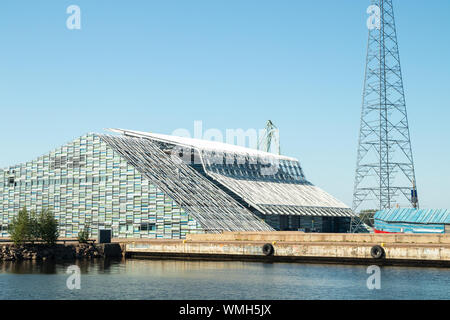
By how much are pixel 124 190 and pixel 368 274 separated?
2198 inches

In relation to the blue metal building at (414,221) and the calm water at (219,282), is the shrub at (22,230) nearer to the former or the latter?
the calm water at (219,282)

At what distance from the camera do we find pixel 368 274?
6656 centimetres

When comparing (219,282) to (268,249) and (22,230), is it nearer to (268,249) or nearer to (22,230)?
(268,249)

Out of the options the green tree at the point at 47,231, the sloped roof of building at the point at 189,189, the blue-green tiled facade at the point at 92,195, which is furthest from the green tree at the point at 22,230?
the sloped roof of building at the point at 189,189

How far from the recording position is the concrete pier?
76.1m

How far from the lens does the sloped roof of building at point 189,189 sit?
10555 centimetres

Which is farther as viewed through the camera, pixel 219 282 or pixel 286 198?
pixel 286 198

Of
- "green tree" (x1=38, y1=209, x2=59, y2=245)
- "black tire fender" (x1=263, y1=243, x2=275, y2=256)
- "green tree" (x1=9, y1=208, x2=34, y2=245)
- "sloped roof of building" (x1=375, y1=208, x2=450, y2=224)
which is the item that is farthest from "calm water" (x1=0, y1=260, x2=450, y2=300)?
"sloped roof of building" (x1=375, y1=208, x2=450, y2=224)

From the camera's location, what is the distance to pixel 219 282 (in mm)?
59469

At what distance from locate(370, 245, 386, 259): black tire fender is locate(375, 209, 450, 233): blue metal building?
29.1m

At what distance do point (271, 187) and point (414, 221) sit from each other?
123ft

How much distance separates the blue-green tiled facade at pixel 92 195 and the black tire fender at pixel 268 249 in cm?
1698

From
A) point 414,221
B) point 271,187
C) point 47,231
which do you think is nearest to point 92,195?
point 47,231
